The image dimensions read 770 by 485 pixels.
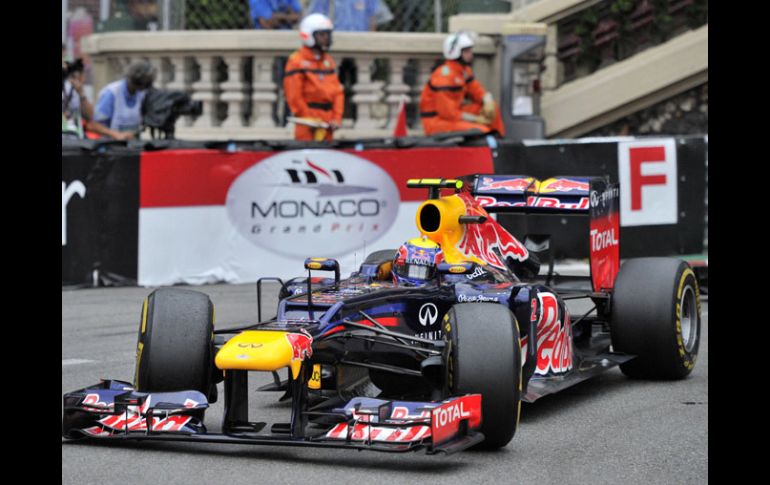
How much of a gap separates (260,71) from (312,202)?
420 centimetres

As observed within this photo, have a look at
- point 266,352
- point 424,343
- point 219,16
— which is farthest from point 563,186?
point 219,16

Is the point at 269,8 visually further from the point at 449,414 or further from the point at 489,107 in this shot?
the point at 449,414

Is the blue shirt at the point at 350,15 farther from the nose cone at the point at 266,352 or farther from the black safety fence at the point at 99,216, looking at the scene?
the nose cone at the point at 266,352

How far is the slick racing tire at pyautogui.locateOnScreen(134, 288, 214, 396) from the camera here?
22.2ft

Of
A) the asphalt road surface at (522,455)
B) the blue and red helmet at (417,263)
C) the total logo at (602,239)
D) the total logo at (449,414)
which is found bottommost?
the asphalt road surface at (522,455)

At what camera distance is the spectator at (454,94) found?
16156 millimetres

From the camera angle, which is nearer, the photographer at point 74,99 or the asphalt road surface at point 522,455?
the asphalt road surface at point 522,455

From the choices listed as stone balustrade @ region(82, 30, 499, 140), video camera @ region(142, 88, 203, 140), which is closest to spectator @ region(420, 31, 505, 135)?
stone balustrade @ region(82, 30, 499, 140)

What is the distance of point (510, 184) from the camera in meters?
9.54

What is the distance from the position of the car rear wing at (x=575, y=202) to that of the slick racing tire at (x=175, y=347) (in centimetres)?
286

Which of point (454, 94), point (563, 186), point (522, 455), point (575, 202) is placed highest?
point (454, 94)

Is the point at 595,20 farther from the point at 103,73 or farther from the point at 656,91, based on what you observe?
the point at 103,73

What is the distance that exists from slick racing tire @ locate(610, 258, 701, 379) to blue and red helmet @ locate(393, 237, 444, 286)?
1.37 metres

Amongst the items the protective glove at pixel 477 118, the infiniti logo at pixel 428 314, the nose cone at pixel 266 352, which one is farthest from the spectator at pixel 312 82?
the nose cone at pixel 266 352
